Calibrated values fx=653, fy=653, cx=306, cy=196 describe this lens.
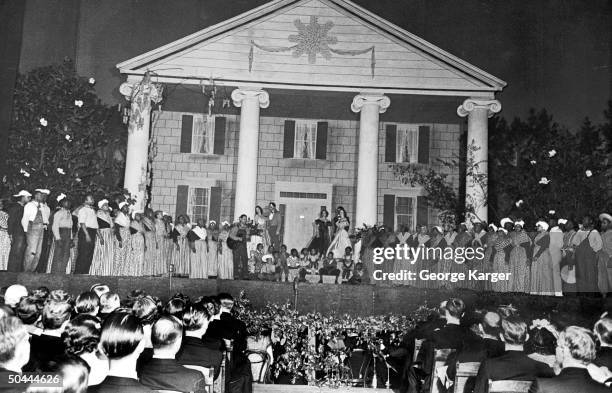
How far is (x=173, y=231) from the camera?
1052cm

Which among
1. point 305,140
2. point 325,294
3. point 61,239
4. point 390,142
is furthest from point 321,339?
point 305,140

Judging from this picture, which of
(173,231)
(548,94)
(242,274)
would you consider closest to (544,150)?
(548,94)

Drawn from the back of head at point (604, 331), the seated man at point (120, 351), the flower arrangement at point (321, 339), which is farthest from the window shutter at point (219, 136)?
the seated man at point (120, 351)

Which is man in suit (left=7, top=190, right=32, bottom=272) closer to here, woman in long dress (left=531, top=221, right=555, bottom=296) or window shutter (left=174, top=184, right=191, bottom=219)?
window shutter (left=174, top=184, right=191, bottom=219)

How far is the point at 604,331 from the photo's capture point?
362 centimetres

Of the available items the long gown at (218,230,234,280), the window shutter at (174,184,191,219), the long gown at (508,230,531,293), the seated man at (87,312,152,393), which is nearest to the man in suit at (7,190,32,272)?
the long gown at (218,230,234,280)

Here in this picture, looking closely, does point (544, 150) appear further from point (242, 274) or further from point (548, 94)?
point (242, 274)

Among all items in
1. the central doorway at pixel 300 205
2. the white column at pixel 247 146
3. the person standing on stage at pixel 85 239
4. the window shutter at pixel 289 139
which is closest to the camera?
the person standing on stage at pixel 85 239

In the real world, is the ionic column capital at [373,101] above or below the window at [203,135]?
above

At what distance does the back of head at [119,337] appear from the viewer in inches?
98.3

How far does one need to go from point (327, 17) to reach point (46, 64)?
5.00m

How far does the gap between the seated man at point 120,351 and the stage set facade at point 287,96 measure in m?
9.06

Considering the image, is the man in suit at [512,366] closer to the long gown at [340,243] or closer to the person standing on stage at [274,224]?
the long gown at [340,243]

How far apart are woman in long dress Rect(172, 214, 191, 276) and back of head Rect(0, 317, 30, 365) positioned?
7850 millimetres
